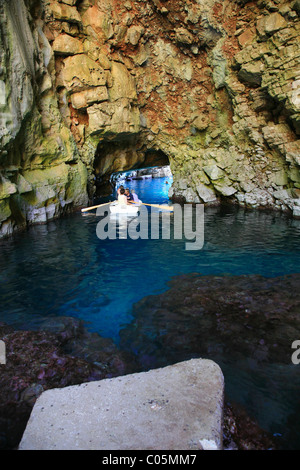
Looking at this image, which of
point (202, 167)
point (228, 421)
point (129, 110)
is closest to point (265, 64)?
point (202, 167)

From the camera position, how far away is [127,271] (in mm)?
7406

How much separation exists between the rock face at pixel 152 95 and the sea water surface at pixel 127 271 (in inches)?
115

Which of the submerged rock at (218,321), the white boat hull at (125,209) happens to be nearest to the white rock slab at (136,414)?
the submerged rock at (218,321)

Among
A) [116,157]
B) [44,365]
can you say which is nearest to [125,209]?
[116,157]

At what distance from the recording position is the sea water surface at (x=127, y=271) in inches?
129

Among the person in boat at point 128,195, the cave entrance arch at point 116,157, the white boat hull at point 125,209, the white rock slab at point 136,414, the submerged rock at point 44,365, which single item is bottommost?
the submerged rock at point 44,365

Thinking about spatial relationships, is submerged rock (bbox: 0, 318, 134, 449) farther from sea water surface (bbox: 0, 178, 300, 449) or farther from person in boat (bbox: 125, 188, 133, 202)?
person in boat (bbox: 125, 188, 133, 202)

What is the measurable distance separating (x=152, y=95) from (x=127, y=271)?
16.4m

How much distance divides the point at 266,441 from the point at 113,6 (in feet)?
67.1

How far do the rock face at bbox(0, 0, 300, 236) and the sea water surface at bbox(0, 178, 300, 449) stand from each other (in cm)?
292

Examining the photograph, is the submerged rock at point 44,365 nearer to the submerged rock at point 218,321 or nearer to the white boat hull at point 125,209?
the submerged rock at point 218,321

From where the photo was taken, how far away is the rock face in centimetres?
1160

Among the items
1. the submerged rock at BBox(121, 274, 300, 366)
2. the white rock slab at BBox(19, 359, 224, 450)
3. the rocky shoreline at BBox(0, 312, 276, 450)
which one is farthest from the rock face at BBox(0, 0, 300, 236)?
the white rock slab at BBox(19, 359, 224, 450)

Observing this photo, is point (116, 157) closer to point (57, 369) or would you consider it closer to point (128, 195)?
point (128, 195)
